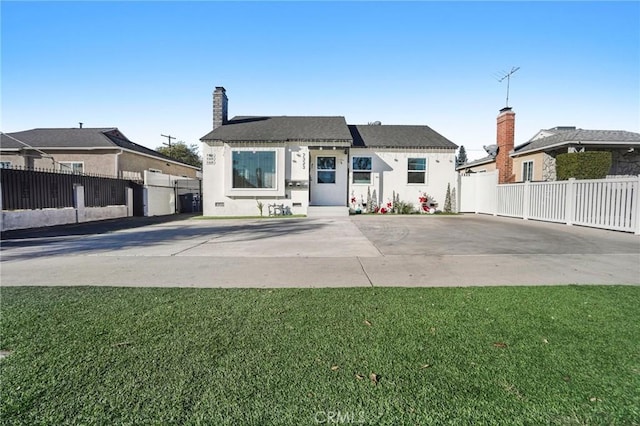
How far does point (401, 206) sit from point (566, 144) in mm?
8252

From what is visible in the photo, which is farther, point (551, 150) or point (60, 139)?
point (60, 139)

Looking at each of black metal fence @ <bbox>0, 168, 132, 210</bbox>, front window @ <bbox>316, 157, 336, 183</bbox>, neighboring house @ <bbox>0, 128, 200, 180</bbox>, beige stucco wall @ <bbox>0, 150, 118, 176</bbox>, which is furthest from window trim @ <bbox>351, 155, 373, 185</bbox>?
beige stucco wall @ <bbox>0, 150, 118, 176</bbox>

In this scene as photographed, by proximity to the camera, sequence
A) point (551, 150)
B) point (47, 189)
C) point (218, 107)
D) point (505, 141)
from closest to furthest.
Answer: point (47, 189)
point (551, 150)
point (505, 141)
point (218, 107)

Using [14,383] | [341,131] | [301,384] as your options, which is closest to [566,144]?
[341,131]

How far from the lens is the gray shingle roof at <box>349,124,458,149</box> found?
17141 mm

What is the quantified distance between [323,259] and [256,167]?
10806mm

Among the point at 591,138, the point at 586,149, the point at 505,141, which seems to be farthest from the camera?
the point at 505,141

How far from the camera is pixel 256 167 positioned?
15930mm

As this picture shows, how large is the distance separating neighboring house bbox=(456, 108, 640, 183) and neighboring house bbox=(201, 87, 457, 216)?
2969 mm

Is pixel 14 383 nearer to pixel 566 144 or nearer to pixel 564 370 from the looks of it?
pixel 564 370

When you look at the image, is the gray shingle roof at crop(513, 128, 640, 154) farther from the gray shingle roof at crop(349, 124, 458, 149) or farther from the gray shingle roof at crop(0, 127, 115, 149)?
the gray shingle roof at crop(0, 127, 115, 149)

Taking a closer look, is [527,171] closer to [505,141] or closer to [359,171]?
[505,141]

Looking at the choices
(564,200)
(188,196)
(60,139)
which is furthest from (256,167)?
(60,139)

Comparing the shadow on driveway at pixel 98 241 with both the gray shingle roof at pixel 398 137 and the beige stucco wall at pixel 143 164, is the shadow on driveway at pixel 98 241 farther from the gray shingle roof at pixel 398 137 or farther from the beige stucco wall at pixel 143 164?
the beige stucco wall at pixel 143 164
